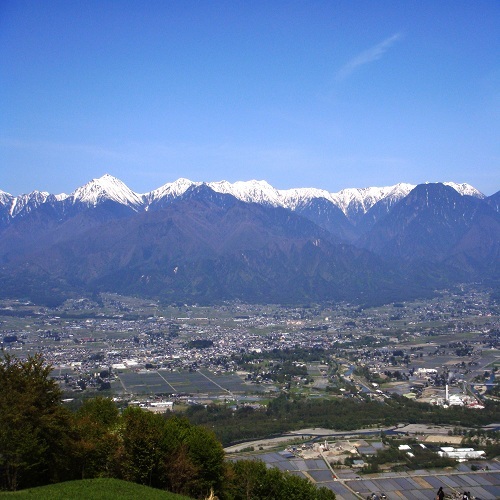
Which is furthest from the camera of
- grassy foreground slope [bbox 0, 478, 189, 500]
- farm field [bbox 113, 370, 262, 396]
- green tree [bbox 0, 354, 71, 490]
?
farm field [bbox 113, 370, 262, 396]

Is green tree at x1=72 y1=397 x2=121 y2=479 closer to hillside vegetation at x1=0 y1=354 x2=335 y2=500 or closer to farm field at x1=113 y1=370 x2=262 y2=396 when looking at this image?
hillside vegetation at x1=0 y1=354 x2=335 y2=500

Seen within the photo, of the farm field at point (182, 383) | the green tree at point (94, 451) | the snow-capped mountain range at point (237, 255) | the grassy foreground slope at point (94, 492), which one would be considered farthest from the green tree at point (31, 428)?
the snow-capped mountain range at point (237, 255)

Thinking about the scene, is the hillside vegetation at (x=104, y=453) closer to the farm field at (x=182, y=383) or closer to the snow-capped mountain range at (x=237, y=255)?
the farm field at (x=182, y=383)

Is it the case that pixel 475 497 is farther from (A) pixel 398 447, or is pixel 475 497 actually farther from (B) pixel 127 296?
(B) pixel 127 296

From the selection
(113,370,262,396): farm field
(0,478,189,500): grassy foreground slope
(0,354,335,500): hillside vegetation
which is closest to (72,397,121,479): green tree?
(0,354,335,500): hillside vegetation

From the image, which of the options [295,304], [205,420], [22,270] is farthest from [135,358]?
[22,270]

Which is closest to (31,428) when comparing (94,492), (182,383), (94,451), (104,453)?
(94,492)
